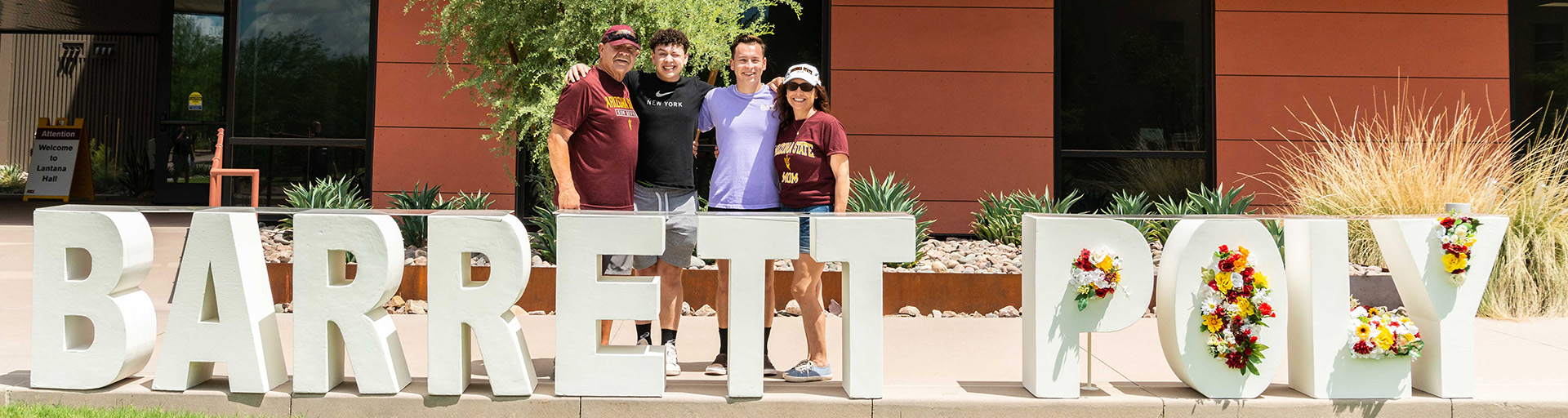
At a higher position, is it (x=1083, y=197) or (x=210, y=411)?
(x=1083, y=197)

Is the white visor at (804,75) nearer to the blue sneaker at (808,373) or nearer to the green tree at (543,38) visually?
the blue sneaker at (808,373)

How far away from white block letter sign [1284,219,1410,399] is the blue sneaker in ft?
6.44

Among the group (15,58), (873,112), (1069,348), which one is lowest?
(1069,348)

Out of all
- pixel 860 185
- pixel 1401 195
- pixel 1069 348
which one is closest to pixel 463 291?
pixel 1069 348

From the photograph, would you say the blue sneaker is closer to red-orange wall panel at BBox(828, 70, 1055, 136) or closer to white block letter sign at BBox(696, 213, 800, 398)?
white block letter sign at BBox(696, 213, 800, 398)

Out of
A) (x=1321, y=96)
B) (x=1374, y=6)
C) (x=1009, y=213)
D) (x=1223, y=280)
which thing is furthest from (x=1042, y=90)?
(x=1223, y=280)

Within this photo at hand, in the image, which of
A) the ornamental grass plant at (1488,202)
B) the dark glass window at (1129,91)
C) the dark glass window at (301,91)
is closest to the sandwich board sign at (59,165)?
the dark glass window at (301,91)

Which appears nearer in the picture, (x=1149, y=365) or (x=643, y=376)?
(x=643, y=376)

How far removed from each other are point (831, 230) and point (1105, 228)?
1.10 metres

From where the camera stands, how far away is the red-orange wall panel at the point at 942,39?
32.8 ft

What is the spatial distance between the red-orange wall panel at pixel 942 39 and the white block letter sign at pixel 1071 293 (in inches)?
248

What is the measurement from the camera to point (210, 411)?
3.81 m

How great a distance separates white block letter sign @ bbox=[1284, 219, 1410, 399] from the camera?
3.91 meters

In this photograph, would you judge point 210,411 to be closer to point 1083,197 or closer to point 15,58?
point 1083,197
